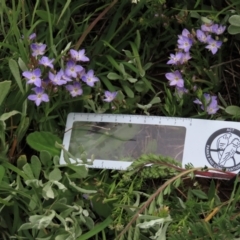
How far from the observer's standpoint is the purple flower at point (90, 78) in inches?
59.7

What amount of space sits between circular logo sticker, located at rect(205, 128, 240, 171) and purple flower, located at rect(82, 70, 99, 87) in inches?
14.4

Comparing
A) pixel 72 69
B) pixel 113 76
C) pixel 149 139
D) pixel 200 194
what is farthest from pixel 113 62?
pixel 200 194

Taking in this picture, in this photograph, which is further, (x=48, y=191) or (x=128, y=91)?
(x=128, y=91)

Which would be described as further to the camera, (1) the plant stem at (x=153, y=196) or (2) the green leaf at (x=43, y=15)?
(2) the green leaf at (x=43, y=15)

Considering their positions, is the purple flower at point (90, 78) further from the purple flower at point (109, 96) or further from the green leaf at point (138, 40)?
the green leaf at point (138, 40)

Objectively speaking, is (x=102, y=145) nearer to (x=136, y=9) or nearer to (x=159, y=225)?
(x=159, y=225)

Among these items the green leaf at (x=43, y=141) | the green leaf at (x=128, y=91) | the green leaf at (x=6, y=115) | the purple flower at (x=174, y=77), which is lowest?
the green leaf at (x=43, y=141)

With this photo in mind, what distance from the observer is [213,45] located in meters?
1.53

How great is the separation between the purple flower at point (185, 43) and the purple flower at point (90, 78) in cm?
26

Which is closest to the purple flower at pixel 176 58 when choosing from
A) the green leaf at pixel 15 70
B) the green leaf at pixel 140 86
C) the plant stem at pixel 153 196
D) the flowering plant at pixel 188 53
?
the flowering plant at pixel 188 53

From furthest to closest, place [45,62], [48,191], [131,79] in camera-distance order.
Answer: [131,79]
[45,62]
[48,191]

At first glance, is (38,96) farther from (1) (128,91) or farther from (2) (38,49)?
(1) (128,91)

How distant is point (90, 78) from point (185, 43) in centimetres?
29

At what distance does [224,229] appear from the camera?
1.27 metres
